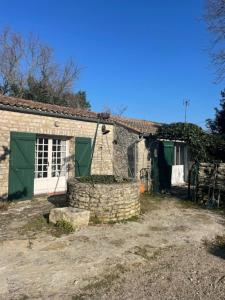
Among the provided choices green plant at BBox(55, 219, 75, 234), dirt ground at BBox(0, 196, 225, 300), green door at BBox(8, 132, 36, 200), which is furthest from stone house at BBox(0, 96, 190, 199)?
green plant at BBox(55, 219, 75, 234)

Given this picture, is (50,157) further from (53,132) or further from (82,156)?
(82,156)

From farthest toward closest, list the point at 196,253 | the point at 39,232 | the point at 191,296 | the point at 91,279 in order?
the point at 39,232, the point at 196,253, the point at 91,279, the point at 191,296

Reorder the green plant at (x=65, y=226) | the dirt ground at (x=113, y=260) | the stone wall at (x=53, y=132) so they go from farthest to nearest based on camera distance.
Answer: the stone wall at (x=53, y=132) < the green plant at (x=65, y=226) < the dirt ground at (x=113, y=260)

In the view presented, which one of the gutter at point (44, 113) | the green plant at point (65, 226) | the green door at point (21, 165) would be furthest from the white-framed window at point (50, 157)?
the green plant at point (65, 226)

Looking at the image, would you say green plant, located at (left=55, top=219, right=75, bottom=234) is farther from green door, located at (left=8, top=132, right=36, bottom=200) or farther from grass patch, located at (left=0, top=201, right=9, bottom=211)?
green door, located at (left=8, top=132, right=36, bottom=200)

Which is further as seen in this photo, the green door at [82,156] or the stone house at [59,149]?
the green door at [82,156]

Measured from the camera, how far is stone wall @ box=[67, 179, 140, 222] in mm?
7949

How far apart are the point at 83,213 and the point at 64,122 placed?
5087 millimetres

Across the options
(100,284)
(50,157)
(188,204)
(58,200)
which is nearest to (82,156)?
(50,157)

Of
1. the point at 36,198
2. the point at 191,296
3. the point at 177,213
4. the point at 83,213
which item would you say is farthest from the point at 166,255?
the point at 36,198

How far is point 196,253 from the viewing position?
5.99 m

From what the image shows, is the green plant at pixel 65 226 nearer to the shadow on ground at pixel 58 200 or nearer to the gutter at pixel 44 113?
the shadow on ground at pixel 58 200

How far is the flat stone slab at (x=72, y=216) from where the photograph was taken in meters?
7.20

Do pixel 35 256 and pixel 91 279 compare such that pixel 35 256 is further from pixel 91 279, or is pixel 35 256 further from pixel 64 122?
pixel 64 122
